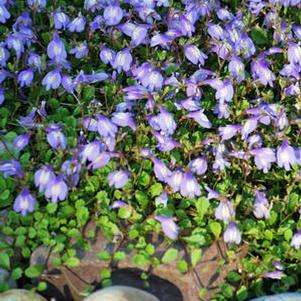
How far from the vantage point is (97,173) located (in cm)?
330

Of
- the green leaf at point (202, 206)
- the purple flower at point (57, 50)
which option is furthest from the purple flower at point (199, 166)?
the purple flower at point (57, 50)

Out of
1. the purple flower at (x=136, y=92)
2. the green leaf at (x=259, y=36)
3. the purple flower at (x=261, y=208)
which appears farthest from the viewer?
the green leaf at (x=259, y=36)

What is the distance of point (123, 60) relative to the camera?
3.54 m

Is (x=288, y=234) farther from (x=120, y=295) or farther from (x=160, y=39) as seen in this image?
(x=160, y=39)

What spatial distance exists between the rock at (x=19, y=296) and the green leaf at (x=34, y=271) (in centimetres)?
10

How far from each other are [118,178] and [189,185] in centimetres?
28

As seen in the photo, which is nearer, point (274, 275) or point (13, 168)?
point (274, 275)

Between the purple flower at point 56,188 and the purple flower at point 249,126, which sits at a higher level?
the purple flower at point 249,126

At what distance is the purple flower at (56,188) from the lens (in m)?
3.06

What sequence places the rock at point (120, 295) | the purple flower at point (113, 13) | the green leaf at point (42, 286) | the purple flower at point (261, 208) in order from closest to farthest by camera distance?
the rock at point (120, 295) → the green leaf at point (42, 286) → the purple flower at point (261, 208) → the purple flower at point (113, 13)

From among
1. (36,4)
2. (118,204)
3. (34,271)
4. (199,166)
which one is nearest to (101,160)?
(118,204)

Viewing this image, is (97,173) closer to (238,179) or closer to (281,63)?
(238,179)

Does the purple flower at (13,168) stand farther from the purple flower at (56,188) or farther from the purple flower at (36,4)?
the purple flower at (36,4)

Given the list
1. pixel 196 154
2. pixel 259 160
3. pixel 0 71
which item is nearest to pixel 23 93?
pixel 0 71
